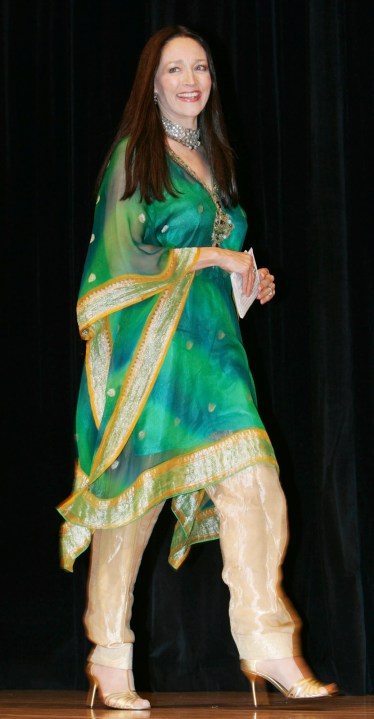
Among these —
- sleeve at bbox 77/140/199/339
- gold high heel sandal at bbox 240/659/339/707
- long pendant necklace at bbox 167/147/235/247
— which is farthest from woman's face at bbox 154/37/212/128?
gold high heel sandal at bbox 240/659/339/707

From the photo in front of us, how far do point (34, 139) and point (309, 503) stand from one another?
143 cm

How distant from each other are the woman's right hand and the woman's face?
0.36m

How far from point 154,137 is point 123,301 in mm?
390

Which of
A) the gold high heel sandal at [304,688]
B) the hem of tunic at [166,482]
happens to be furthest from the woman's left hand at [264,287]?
the gold high heel sandal at [304,688]

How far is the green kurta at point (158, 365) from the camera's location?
231cm

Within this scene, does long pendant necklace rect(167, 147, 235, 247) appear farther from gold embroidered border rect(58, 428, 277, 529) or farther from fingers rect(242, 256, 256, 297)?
gold embroidered border rect(58, 428, 277, 529)

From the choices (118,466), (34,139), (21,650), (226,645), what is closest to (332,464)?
(226,645)

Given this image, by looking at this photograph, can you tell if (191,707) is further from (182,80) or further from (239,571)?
(182,80)

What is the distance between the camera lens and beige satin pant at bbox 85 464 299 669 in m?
2.19

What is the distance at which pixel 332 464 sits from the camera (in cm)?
302

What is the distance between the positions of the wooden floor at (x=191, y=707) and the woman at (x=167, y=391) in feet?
0.26

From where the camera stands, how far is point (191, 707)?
249 cm

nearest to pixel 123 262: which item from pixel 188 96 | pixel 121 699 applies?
pixel 188 96

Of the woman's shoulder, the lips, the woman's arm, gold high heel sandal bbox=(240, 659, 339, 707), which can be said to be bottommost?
gold high heel sandal bbox=(240, 659, 339, 707)
